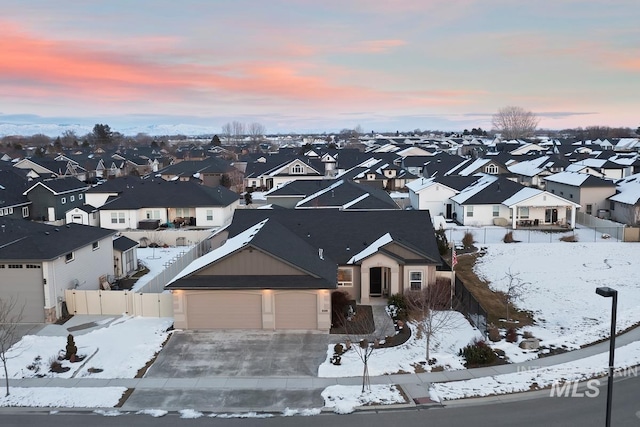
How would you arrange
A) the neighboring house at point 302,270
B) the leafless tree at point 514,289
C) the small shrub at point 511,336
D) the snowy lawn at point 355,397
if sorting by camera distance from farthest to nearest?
the leafless tree at point 514,289 < the neighboring house at point 302,270 < the small shrub at point 511,336 < the snowy lawn at point 355,397

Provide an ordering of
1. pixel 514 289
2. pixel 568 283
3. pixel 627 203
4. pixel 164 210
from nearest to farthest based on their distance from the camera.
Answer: pixel 514 289, pixel 568 283, pixel 627 203, pixel 164 210

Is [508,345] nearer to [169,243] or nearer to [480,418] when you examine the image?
[480,418]

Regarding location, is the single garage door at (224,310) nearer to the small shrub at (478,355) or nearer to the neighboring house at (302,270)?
the neighboring house at (302,270)

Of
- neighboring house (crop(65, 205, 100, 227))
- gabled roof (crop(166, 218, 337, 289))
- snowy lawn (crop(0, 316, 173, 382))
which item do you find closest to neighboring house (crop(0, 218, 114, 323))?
snowy lawn (crop(0, 316, 173, 382))

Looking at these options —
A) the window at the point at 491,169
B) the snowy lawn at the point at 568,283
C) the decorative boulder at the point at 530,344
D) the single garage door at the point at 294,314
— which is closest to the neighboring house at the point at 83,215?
the single garage door at the point at 294,314

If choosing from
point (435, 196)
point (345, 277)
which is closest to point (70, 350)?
point (345, 277)

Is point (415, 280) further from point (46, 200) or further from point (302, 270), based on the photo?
point (46, 200)

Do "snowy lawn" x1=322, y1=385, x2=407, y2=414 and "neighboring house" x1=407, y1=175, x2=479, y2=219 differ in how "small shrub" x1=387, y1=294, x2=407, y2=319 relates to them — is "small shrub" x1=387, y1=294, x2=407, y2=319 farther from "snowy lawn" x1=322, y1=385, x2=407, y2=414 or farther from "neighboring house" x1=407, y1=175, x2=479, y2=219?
"neighboring house" x1=407, y1=175, x2=479, y2=219
